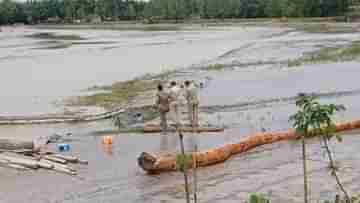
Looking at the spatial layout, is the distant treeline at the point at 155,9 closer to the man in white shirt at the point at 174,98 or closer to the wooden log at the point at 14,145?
the man in white shirt at the point at 174,98

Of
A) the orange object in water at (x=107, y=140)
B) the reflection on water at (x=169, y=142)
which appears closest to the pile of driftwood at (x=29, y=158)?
the orange object in water at (x=107, y=140)

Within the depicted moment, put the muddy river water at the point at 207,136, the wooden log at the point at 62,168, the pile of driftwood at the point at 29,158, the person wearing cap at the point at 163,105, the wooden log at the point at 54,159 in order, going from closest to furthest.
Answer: the muddy river water at the point at 207,136 → the wooden log at the point at 62,168 → the pile of driftwood at the point at 29,158 → the wooden log at the point at 54,159 → the person wearing cap at the point at 163,105

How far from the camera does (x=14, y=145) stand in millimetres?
17094

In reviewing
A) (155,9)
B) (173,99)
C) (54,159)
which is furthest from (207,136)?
(155,9)

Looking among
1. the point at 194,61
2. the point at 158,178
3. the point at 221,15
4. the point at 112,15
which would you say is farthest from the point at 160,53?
the point at 112,15

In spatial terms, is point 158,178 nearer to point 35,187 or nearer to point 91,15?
Answer: point 35,187

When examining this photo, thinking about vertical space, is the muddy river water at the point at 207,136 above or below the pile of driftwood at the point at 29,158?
below

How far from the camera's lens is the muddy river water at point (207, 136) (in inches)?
563

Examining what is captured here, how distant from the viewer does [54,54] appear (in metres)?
65.2

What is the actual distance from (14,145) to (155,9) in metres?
150

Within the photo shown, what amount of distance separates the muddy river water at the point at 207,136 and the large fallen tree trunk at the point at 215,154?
7.7 inches

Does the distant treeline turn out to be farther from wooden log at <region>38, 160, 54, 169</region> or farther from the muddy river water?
wooden log at <region>38, 160, 54, 169</region>

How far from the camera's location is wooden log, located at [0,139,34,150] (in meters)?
17.1

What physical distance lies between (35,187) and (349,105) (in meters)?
15.0
